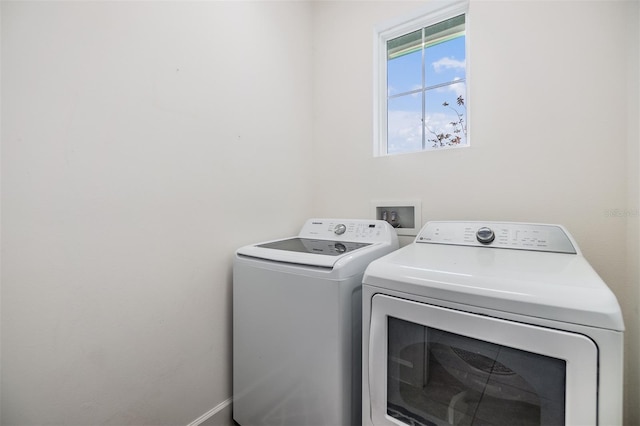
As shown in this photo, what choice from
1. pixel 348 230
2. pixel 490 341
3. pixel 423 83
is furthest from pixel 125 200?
pixel 423 83

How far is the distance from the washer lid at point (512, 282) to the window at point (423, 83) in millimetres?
805

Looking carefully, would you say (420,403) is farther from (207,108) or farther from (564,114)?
(207,108)

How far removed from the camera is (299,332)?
107cm

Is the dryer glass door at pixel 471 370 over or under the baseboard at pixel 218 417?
over

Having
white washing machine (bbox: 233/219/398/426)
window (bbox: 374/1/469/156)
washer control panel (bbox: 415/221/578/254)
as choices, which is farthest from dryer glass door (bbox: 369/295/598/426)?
window (bbox: 374/1/469/156)

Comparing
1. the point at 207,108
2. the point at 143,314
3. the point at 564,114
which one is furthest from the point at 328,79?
the point at 143,314

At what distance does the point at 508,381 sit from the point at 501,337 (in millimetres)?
130

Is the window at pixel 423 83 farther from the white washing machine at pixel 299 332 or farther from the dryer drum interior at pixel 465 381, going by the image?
the dryer drum interior at pixel 465 381

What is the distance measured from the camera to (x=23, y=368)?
80 centimetres

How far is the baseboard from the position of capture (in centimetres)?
123

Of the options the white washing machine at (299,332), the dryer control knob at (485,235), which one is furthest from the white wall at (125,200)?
the dryer control knob at (485,235)

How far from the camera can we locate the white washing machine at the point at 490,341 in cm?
58

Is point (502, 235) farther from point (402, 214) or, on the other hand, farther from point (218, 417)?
point (218, 417)

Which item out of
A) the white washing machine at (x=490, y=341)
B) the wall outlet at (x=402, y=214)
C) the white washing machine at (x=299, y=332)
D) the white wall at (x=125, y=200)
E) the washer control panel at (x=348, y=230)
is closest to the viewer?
the white washing machine at (x=490, y=341)
